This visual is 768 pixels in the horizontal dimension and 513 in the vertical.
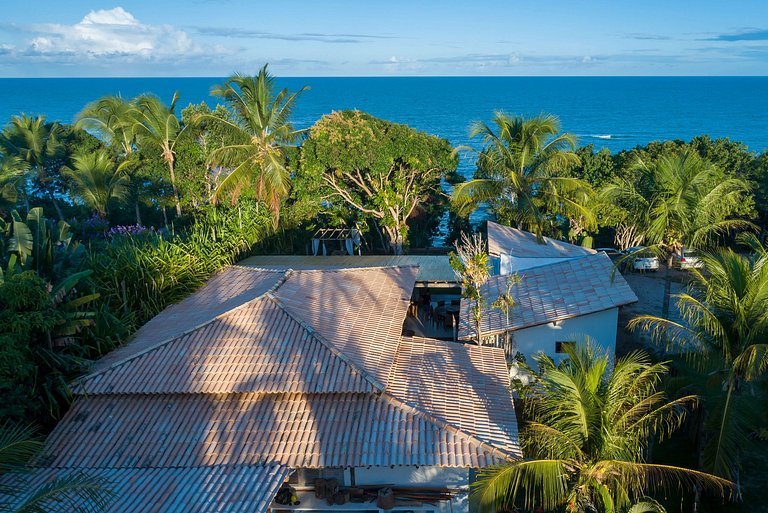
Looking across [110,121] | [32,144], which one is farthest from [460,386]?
[32,144]

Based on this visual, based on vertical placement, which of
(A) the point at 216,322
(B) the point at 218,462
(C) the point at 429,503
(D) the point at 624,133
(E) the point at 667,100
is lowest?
(C) the point at 429,503

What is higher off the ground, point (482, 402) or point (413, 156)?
point (413, 156)

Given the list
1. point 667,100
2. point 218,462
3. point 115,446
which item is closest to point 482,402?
point 218,462

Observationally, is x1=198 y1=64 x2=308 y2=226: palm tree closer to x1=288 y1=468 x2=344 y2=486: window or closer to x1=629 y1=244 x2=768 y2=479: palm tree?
x1=288 y1=468 x2=344 y2=486: window

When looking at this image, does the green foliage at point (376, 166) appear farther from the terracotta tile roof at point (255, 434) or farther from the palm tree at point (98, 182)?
the terracotta tile roof at point (255, 434)

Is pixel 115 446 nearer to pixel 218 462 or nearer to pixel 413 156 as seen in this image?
pixel 218 462

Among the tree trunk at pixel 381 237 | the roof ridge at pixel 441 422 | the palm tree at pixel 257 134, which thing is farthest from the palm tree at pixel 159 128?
the roof ridge at pixel 441 422
